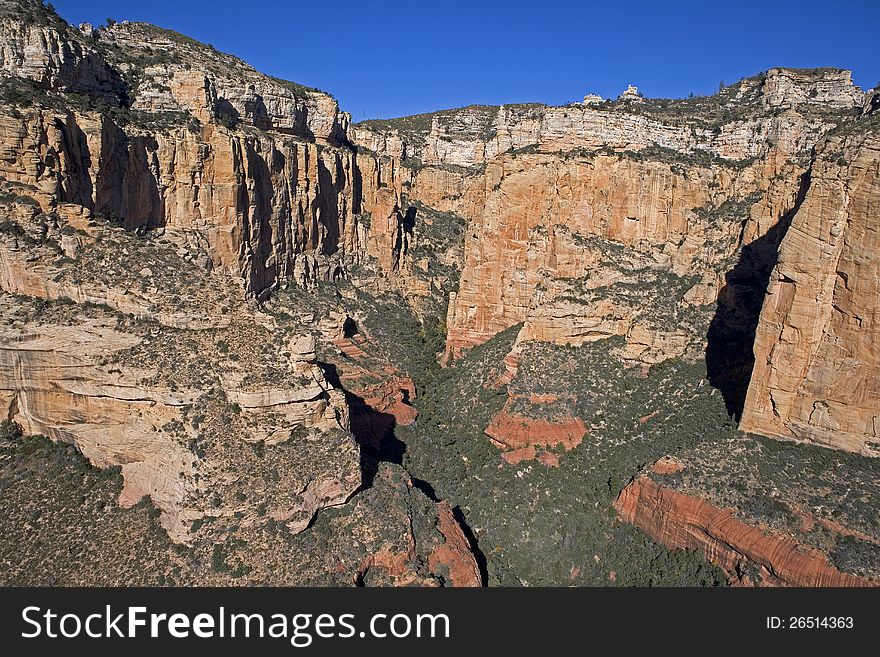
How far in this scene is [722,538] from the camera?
1340 inches

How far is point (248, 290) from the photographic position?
53.8m

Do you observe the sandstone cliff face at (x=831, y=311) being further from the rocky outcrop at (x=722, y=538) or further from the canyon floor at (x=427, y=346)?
the rocky outcrop at (x=722, y=538)

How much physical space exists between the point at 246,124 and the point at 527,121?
102 ft

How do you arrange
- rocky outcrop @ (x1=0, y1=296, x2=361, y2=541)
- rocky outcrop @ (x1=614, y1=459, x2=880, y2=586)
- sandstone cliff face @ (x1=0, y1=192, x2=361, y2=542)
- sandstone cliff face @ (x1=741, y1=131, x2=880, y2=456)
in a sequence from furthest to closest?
sandstone cliff face @ (x1=741, y1=131, x2=880, y2=456) → sandstone cliff face @ (x1=0, y1=192, x2=361, y2=542) → rocky outcrop @ (x1=0, y1=296, x2=361, y2=541) → rocky outcrop @ (x1=614, y1=459, x2=880, y2=586)

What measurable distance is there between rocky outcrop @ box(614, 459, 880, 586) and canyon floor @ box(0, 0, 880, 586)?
16cm

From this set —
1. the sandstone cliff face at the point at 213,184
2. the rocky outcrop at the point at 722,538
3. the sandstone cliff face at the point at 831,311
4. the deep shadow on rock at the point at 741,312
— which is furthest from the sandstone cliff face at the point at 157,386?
the deep shadow on rock at the point at 741,312

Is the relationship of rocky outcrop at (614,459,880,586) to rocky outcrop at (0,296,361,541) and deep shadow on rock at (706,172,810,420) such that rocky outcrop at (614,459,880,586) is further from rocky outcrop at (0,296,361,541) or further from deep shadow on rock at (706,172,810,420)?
rocky outcrop at (0,296,361,541)

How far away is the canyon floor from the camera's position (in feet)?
106

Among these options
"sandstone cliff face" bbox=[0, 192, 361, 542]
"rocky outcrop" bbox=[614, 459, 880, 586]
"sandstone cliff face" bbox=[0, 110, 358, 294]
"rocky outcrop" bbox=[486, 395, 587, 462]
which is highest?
"sandstone cliff face" bbox=[0, 110, 358, 294]

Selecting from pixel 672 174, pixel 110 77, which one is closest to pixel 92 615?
pixel 110 77

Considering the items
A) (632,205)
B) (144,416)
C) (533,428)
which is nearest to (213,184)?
(144,416)

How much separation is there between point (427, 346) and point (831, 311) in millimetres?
39207

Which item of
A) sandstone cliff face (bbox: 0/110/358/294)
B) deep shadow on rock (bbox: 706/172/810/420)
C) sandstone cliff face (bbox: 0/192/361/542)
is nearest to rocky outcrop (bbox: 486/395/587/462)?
deep shadow on rock (bbox: 706/172/810/420)

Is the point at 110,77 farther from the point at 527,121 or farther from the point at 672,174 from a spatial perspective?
the point at 672,174
